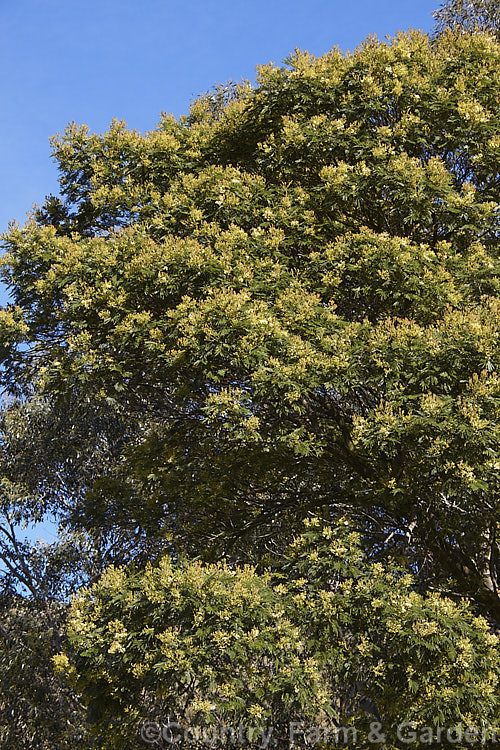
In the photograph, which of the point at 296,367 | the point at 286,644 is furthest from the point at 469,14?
the point at 286,644

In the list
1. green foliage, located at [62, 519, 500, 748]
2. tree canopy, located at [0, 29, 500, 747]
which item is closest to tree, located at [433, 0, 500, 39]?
tree canopy, located at [0, 29, 500, 747]

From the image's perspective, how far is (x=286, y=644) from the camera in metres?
7.79

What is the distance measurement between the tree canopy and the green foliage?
0.03 meters

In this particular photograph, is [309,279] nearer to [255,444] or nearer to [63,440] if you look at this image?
[255,444]

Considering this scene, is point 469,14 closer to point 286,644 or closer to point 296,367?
point 296,367

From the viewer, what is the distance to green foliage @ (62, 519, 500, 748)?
7.47 metres

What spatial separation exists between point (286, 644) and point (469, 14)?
61.0ft

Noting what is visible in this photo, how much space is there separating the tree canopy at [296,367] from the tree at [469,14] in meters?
9.76

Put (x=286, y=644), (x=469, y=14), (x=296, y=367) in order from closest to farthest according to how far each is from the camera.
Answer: (x=286, y=644) < (x=296, y=367) < (x=469, y=14)

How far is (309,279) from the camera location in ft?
32.8

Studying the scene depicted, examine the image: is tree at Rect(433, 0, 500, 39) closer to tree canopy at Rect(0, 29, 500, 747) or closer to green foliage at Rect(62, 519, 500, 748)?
tree canopy at Rect(0, 29, 500, 747)

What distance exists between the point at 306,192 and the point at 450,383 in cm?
382

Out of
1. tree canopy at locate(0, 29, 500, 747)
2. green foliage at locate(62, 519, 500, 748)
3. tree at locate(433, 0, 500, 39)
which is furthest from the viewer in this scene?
tree at locate(433, 0, 500, 39)

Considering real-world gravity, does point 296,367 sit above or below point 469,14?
below
